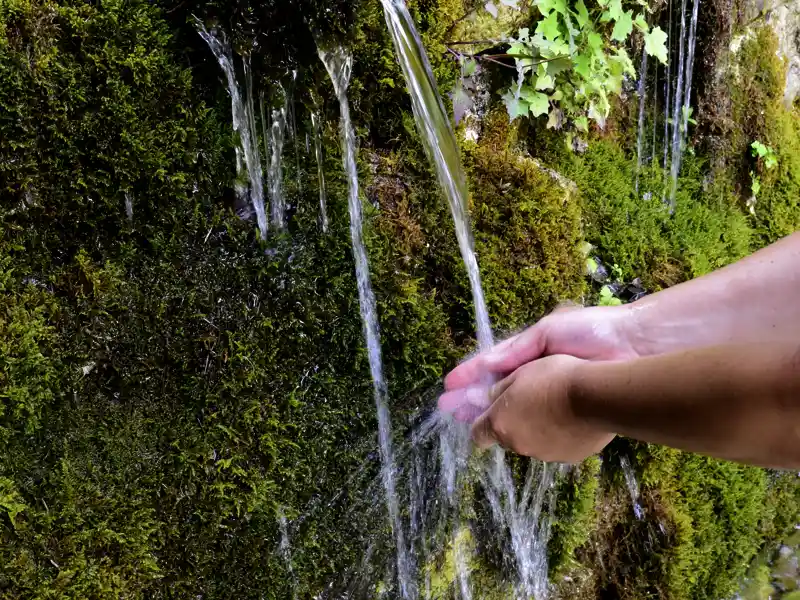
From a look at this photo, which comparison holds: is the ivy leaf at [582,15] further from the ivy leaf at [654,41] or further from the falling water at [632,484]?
the falling water at [632,484]

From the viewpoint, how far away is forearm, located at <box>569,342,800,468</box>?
0.99 metres

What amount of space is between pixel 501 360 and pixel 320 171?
3.10ft

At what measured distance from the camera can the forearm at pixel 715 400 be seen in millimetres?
989

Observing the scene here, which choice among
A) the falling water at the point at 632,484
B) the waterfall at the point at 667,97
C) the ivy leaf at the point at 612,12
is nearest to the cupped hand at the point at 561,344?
the falling water at the point at 632,484

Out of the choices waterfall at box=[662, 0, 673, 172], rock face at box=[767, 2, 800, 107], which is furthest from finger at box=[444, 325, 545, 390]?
rock face at box=[767, 2, 800, 107]

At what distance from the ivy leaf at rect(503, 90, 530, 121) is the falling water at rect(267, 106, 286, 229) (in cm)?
101

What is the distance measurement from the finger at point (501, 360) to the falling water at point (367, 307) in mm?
305

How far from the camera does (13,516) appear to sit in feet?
6.00

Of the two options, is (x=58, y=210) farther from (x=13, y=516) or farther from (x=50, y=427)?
(x=13, y=516)

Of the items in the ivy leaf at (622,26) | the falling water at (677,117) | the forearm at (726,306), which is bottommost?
the forearm at (726,306)

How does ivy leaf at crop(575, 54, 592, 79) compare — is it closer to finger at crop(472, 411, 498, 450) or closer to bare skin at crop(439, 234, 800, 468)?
bare skin at crop(439, 234, 800, 468)

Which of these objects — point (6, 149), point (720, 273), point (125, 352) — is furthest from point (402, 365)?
point (6, 149)

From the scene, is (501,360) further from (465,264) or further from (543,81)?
(543,81)

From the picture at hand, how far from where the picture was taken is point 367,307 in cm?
225
